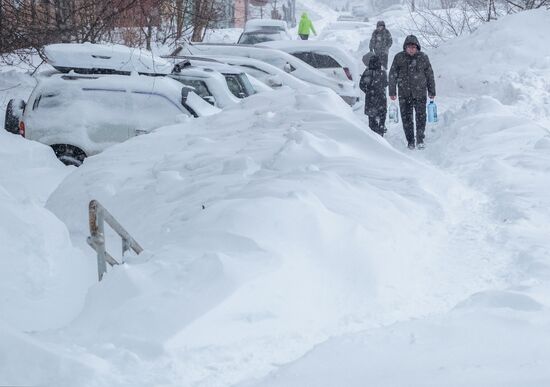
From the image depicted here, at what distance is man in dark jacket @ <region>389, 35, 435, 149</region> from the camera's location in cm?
1148

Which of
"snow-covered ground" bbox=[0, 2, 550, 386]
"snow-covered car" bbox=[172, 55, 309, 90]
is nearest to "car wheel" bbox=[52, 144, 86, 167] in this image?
"snow-covered ground" bbox=[0, 2, 550, 386]

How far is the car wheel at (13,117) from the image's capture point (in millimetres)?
12852

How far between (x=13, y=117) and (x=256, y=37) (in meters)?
14.4

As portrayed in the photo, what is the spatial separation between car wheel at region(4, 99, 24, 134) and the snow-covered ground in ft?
5.71

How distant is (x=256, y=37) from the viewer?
2645 cm

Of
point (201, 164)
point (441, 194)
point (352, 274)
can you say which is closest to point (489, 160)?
point (441, 194)

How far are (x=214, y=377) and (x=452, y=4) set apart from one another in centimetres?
2628

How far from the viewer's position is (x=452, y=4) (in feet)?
93.6

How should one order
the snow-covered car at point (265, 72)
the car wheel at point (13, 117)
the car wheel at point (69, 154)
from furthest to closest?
the snow-covered car at point (265, 72) < the car wheel at point (13, 117) < the car wheel at point (69, 154)

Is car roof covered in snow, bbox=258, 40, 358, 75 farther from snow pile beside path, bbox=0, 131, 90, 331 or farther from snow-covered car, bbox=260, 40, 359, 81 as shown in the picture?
snow pile beside path, bbox=0, 131, 90, 331

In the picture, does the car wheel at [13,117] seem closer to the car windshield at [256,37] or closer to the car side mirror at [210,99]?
the car side mirror at [210,99]

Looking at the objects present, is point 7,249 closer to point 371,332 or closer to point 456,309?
point 371,332

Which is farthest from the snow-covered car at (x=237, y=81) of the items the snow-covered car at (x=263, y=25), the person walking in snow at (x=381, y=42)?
the snow-covered car at (x=263, y=25)

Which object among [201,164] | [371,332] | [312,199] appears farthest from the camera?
[201,164]
